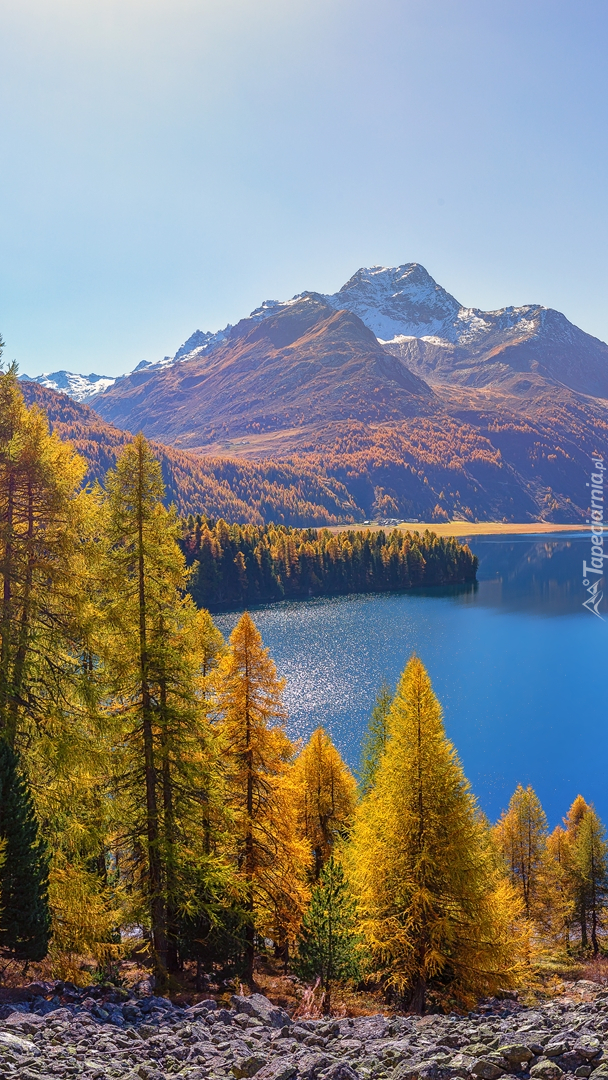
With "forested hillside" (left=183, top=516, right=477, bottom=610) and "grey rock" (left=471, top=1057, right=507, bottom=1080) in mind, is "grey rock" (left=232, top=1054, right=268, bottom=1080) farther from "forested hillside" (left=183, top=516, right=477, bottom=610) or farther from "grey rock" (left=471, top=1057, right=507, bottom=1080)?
"forested hillside" (left=183, top=516, right=477, bottom=610)

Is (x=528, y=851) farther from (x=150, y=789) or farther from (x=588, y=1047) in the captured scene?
(x=588, y=1047)

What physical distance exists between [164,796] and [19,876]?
5183 millimetres

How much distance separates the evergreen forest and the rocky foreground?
204cm

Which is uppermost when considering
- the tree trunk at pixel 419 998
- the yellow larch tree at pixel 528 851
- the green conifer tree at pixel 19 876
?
the green conifer tree at pixel 19 876

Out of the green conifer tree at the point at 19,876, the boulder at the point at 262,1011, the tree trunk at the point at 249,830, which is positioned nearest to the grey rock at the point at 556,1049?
the boulder at the point at 262,1011

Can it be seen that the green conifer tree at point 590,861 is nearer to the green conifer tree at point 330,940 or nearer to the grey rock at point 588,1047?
the green conifer tree at point 330,940

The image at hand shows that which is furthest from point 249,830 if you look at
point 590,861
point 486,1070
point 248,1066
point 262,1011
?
point 590,861

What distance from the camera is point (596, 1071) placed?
1153 centimetres

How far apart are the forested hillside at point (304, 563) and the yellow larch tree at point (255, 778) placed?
417 ft

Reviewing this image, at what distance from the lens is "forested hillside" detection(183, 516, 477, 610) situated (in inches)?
6147

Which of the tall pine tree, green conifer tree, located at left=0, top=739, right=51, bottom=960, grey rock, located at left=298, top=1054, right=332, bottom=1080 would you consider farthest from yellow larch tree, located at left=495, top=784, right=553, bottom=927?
A: green conifer tree, located at left=0, top=739, right=51, bottom=960

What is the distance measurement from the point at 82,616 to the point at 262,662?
280 inches

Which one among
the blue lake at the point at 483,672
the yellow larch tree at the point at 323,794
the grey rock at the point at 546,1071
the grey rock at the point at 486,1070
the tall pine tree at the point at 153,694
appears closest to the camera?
the grey rock at the point at 546,1071

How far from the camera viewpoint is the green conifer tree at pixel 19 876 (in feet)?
47.1
